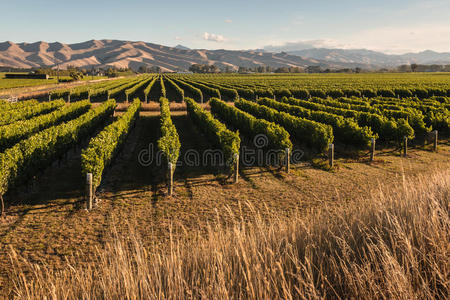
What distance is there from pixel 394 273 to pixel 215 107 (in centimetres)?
3265

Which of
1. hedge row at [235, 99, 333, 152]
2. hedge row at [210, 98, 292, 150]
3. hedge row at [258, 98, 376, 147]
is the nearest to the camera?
hedge row at [210, 98, 292, 150]

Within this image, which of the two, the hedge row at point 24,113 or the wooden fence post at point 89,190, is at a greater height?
the hedge row at point 24,113

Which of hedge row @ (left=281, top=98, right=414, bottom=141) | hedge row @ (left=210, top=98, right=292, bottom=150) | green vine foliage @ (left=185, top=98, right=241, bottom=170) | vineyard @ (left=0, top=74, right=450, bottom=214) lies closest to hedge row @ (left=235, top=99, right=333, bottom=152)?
vineyard @ (left=0, top=74, right=450, bottom=214)

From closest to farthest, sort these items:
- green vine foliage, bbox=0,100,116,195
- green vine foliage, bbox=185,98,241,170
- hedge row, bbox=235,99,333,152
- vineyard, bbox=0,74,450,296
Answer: green vine foliage, bbox=0,100,116,195
vineyard, bbox=0,74,450,296
green vine foliage, bbox=185,98,241,170
hedge row, bbox=235,99,333,152

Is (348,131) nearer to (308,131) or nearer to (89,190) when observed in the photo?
(308,131)

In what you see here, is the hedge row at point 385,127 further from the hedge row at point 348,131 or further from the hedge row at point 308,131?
the hedge row at point 308,131

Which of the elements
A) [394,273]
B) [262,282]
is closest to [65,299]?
[262,282]

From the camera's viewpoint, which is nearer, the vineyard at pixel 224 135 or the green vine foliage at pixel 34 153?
the green vine foliage at pixel 34 153

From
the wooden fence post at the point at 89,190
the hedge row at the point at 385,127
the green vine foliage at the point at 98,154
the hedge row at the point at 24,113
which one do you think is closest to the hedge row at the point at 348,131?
the hedge row at the point at 385,127

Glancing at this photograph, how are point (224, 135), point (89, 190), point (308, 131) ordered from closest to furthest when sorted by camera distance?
point (89, 190) < point (224, 135) < point (308, 131)

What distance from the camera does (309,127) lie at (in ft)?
60.1

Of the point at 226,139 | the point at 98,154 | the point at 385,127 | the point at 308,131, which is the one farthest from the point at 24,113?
the point at 385,127

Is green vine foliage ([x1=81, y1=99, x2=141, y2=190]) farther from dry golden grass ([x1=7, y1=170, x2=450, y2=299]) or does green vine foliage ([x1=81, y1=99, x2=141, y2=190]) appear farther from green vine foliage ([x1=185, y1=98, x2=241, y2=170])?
dry golden grass ([x1=7, y1=170, x2=450, y2=299])

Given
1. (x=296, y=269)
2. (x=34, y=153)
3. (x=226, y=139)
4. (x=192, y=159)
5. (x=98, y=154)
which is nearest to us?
(x=296, y=269)
